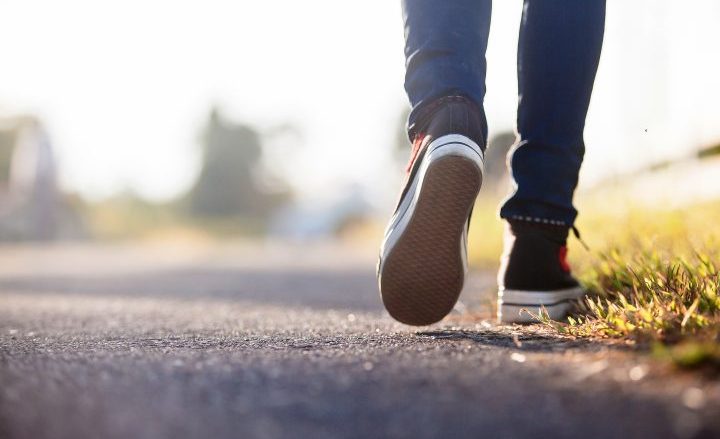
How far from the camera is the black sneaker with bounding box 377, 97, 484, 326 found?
1.31 metres

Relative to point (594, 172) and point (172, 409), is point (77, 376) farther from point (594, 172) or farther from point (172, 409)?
point (594, 172)

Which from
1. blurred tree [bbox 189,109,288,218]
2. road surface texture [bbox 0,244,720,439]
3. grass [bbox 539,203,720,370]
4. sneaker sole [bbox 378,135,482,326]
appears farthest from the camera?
blurred tree [bbox 189,109,288,218]

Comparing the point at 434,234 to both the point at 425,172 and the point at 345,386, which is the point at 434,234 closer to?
the point at 425,172

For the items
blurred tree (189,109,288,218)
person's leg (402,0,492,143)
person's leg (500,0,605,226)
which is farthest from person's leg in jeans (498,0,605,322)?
blurred tree (189,109,288,218)

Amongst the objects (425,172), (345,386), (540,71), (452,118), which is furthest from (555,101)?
(345,386)

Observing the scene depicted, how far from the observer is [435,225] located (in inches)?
51.9

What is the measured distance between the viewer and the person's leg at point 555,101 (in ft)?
4.83

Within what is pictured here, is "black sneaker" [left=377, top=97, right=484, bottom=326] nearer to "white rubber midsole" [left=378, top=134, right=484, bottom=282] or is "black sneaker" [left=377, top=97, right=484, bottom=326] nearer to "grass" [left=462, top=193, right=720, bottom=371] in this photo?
"white rubber midsole" [left=378, top=134, right=484, bottom=282]

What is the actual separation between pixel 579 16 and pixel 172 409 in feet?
3.61

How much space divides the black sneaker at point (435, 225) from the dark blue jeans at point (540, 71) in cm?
11

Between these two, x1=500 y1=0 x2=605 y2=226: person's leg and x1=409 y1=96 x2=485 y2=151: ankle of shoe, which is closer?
x1=409 y1=96 x2=485 y2=151: ankle of shoe

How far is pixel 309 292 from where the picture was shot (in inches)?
120

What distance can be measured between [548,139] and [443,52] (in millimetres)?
272

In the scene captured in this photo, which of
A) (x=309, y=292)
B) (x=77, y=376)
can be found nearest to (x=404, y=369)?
(x=77, y=376)
